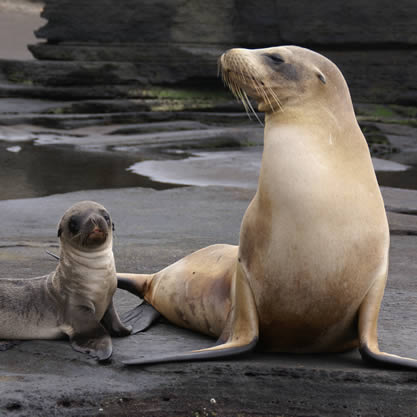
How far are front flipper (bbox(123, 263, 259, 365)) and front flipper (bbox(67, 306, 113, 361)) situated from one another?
0.17 m

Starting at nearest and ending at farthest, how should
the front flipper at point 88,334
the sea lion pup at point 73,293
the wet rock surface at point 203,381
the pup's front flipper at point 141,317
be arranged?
the wet rock surface at point 203,381 → the front flipper at point 88,334 → the sea lion pup at point 73,293 → the pup's front flipper at point 141,317

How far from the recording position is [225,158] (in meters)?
11.8

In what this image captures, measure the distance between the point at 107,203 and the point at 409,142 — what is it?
332 inches

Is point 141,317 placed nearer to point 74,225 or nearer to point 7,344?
point 74,225

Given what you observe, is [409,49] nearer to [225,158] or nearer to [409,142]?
[409,142]

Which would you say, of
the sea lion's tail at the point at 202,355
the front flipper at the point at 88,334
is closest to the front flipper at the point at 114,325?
the front flipper at the point at 88,334

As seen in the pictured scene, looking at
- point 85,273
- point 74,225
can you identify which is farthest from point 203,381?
point 74,225

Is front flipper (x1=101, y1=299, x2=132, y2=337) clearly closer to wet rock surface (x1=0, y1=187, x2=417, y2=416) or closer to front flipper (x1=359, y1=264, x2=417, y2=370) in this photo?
wet rock surface (x1=0, y1=187, x2=417, y2=416)

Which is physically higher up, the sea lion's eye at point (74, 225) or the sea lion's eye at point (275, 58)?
the sea lion's eye at point (275, 58)

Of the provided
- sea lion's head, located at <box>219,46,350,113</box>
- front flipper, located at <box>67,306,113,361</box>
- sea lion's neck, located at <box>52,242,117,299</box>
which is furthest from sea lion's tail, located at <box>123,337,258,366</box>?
sea lion's head, located at <box>219,46,350,113</box>

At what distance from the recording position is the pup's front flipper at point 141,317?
10.3 feet

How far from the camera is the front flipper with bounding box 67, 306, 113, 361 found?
2.69 metres

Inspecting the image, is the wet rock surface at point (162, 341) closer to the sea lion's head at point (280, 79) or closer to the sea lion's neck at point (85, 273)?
the sea lion's neck at point (85, 273)

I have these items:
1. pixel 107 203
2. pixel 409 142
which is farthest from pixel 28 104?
pixel 107 203
